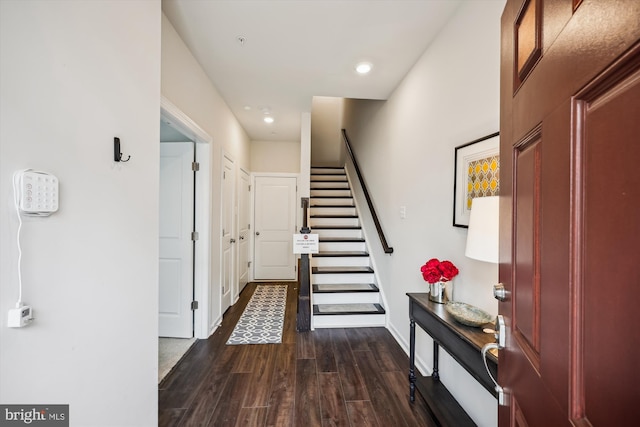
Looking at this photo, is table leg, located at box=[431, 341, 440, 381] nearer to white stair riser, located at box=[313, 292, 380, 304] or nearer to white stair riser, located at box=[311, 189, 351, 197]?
white stair riser, located at box=[313, 292, 380, 304]

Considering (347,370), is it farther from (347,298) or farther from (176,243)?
(176,243)

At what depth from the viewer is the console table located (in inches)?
50.8

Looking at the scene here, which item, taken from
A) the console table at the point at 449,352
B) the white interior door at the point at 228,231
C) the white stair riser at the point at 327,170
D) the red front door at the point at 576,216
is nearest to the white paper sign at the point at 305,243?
the white interior door at the point at 228,231

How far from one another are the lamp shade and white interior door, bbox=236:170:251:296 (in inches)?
142

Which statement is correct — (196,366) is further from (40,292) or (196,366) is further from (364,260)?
(364,260)

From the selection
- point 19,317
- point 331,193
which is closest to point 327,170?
point 331,193

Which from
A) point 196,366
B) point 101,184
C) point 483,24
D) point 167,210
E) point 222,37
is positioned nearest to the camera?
point 101,184

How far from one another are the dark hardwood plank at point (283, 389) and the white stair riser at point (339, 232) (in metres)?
1.90

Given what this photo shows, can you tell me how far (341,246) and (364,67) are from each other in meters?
2.38

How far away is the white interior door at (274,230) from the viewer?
5.21 metres

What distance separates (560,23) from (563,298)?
0.51m

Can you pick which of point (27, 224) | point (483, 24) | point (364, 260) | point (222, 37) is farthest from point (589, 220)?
point (364, 260)

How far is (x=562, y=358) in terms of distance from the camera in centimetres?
49

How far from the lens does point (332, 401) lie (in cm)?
194
